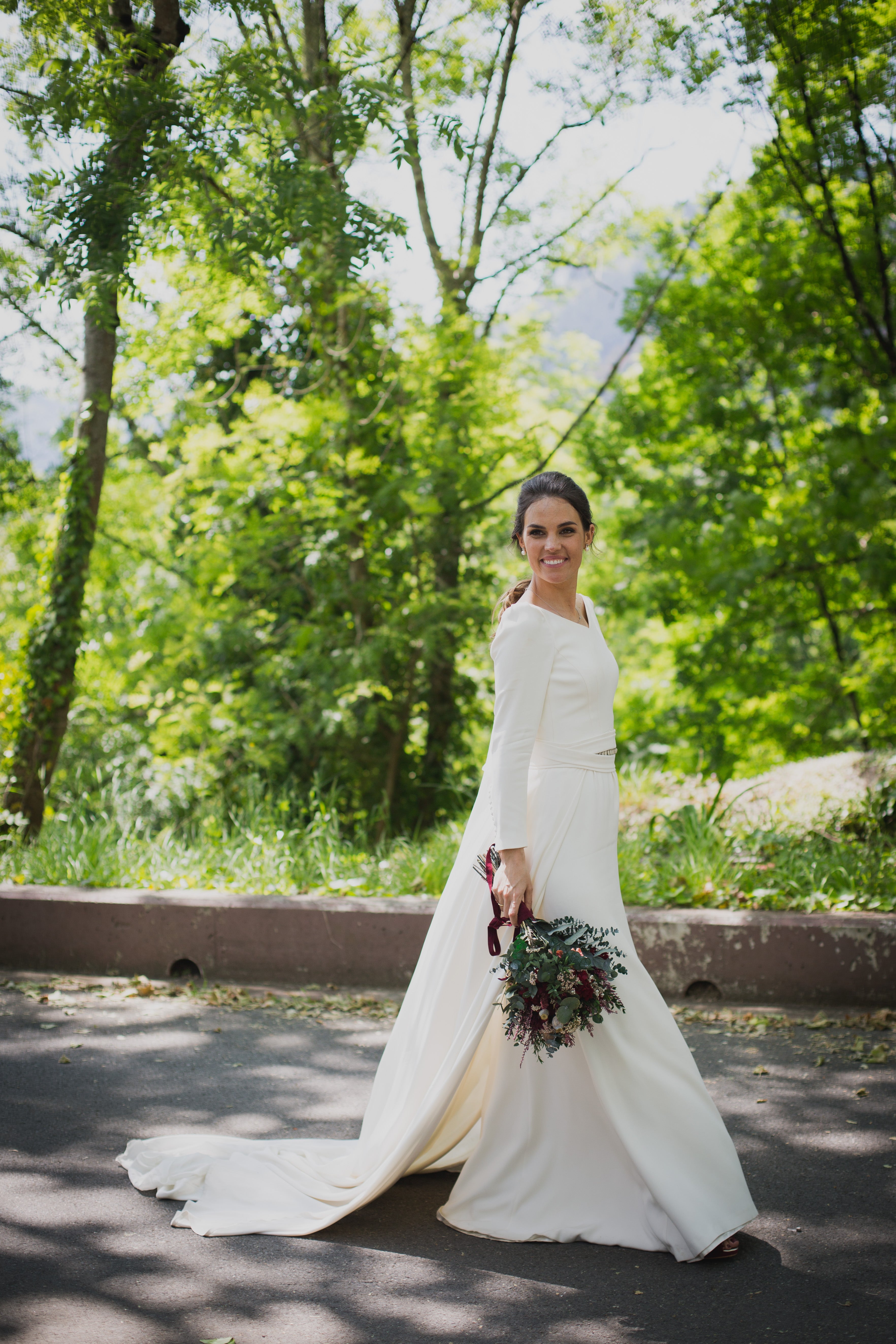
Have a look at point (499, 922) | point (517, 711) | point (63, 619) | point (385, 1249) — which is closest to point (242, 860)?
point (63, 619)

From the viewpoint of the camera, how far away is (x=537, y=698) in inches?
126

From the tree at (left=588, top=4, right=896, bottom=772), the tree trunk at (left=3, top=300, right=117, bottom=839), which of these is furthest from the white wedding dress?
the tree at (left=588, top=4, right=896, bottom=772)

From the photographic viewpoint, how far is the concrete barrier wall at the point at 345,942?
5.36 m

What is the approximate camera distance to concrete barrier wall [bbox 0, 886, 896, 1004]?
536 centimetres

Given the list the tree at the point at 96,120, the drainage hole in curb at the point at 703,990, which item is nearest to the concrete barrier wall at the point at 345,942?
the drainage hole in curb at the point at 703,990

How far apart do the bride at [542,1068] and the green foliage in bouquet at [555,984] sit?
110 mm

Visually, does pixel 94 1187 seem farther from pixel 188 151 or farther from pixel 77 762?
pixel 77 762

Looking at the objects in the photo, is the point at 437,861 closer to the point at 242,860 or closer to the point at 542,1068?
the point at 242,860

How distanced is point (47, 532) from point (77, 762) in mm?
5346

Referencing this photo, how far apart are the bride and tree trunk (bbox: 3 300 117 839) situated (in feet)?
16.1

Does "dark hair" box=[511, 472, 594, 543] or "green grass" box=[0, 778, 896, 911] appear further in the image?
"green grass" box=[0, 778, 896, 911]

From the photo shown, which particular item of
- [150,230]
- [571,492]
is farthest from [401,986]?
[150,230]

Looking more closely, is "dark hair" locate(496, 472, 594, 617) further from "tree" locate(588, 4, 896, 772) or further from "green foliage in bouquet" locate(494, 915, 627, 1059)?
"tree" locate(588, 4, 896, 772)

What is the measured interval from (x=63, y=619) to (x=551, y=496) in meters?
5.66
